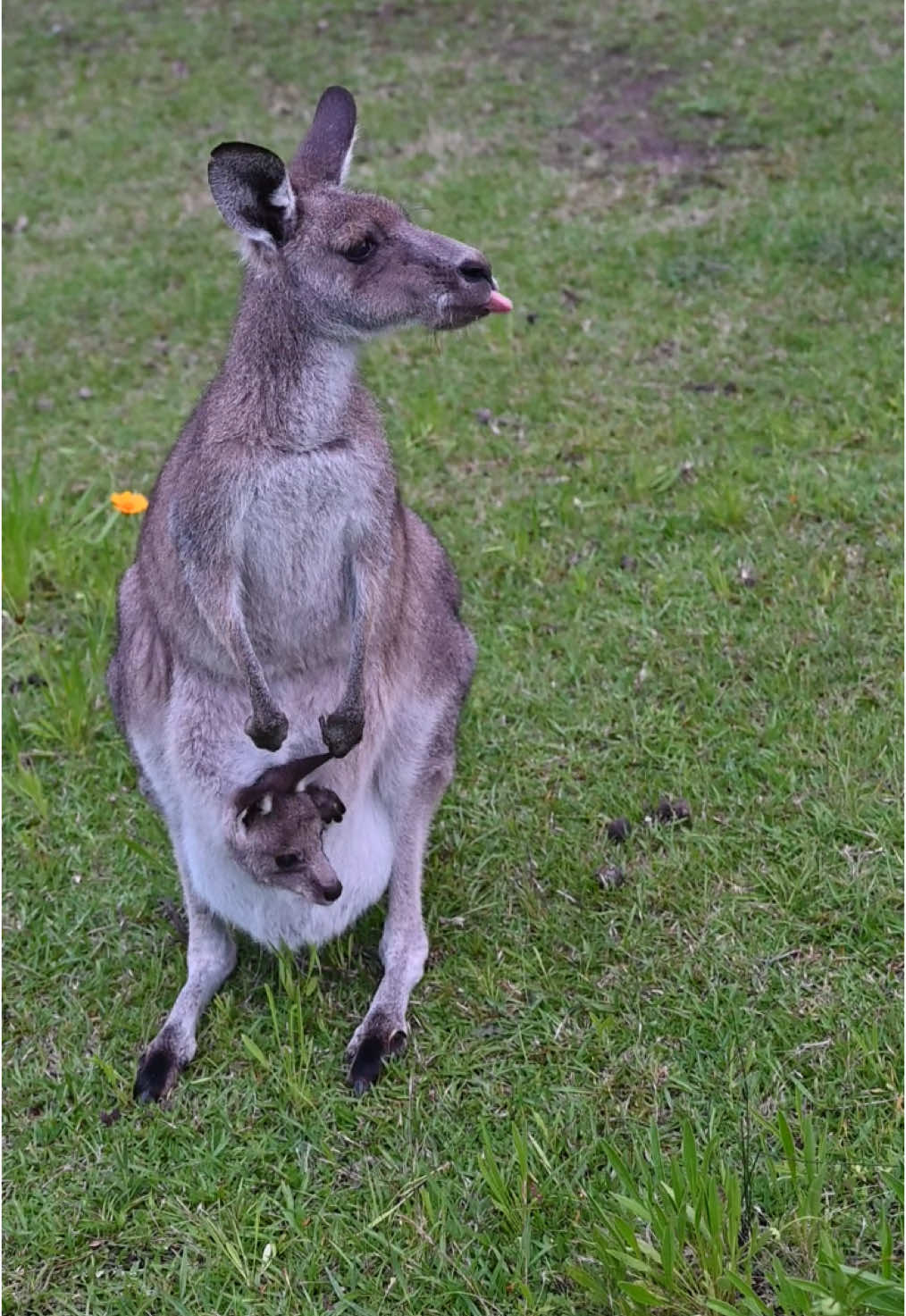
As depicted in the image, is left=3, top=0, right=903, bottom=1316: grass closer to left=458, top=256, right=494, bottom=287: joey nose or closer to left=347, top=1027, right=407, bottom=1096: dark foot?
left=347, top=1027, right=407, bottom=1096: dark foot

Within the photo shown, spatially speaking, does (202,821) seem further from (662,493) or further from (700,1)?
(700,1)

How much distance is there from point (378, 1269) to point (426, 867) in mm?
1015

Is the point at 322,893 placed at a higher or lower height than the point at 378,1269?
higher

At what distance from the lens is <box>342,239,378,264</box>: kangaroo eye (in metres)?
2.29

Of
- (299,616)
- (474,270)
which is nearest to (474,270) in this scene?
(474,270)

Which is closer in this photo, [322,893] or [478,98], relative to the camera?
[322,893]

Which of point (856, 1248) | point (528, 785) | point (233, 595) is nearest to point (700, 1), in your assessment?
point (528, 785)

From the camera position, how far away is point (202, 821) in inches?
99.0

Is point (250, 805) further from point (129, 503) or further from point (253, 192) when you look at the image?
point (129, 503)

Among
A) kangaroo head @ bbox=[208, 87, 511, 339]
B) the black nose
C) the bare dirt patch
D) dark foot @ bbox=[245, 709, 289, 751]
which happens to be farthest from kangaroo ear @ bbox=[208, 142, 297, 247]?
the bare dirt patch

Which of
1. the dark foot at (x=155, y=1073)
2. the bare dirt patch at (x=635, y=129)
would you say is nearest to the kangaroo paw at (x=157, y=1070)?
the dark foot at (x=155, y=1073)

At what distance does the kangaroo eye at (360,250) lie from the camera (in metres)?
2.29

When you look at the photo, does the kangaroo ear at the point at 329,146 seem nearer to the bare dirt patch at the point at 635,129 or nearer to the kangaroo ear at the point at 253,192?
the kangaroo ear at the point at 253,192

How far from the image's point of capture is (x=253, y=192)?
2.21 meters
